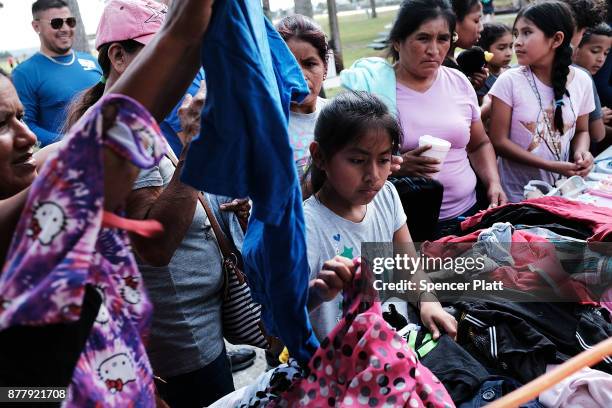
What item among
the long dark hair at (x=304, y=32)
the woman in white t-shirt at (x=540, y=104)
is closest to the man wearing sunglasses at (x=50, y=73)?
the long dark hair at (x=304, y=32)

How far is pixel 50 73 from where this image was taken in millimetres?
3867

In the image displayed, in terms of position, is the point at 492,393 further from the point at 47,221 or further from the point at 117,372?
the point at 47,221

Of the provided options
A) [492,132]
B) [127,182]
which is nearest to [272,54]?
[127,182]

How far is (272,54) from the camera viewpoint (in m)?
1.40

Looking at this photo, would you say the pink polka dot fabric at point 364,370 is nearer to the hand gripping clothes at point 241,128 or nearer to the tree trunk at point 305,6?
the hand gripping clothes at point 241,128

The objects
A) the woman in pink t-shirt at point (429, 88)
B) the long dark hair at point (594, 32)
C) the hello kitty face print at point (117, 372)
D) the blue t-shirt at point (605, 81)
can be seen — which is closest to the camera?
the hello kitty face print at point (117, 372)

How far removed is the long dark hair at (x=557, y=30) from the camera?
2967 mm

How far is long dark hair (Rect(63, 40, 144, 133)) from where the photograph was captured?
1672 mm

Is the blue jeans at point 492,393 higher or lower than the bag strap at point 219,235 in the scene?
lower

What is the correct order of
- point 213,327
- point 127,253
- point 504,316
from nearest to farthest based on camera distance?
point 127,253
point 504,316
point 213,327

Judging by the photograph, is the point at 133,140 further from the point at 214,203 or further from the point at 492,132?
the point at 492,132

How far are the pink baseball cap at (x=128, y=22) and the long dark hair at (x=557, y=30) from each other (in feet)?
7.05

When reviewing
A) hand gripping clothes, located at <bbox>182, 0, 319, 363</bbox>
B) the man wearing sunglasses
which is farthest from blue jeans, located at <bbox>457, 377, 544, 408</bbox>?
the man wearing sunglasses

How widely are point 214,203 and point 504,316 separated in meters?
1.04
